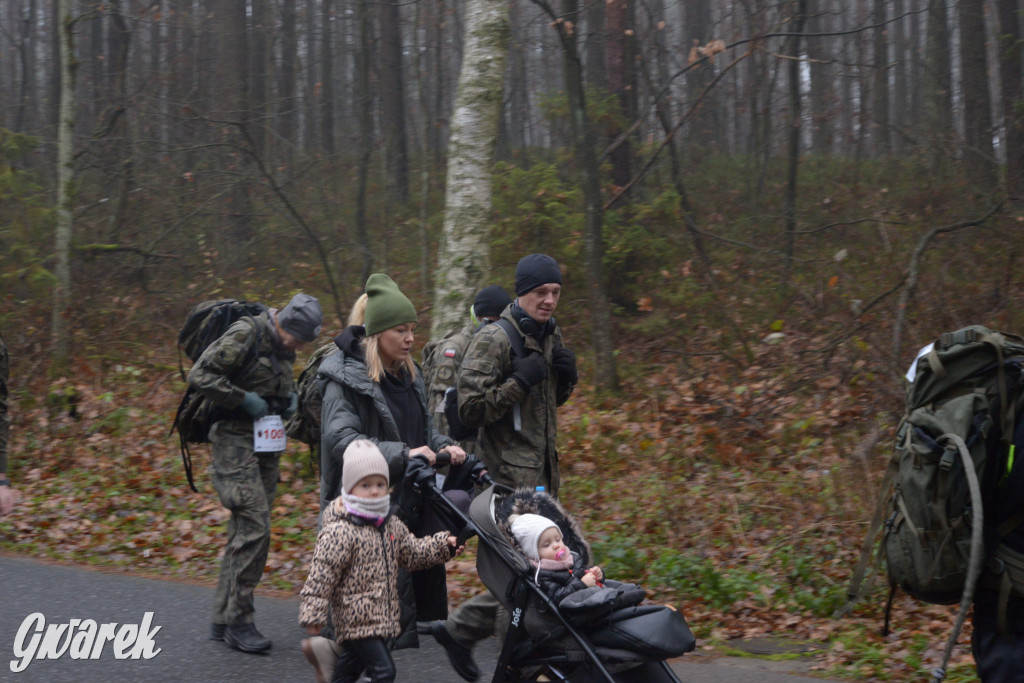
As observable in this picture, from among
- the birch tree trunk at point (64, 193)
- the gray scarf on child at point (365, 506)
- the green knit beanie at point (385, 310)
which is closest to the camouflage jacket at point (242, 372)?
the green knit beanie at point (385, 310)

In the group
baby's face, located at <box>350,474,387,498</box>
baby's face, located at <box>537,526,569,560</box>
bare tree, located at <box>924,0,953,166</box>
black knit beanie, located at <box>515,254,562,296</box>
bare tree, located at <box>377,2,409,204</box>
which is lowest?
baby's face, located at <box>537,526,569,560</box>

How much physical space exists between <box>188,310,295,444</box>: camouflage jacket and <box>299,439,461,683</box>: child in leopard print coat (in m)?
1.69

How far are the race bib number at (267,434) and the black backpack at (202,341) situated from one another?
0.26m

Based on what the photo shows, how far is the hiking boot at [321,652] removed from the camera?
4.26 meters

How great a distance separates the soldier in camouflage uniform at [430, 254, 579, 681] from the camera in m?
5.27

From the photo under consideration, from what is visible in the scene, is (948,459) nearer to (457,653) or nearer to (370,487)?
(370,487)

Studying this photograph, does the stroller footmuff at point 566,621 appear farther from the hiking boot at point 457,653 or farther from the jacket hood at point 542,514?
the hiking boot at point 457,653

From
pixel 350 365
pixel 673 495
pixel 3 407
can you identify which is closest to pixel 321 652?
pixel 350 365

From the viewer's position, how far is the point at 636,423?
36.8 ft

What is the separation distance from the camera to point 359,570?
174 inches

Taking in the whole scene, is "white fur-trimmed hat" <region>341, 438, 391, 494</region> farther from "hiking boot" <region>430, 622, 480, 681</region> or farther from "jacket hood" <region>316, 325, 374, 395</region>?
"hiking boot" <region>430, 622, 480, 681</region>

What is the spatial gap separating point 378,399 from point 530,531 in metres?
1.15

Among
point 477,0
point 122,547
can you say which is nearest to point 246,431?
point 122,547

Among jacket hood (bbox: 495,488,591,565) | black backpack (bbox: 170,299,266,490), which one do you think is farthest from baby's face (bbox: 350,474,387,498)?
black backpack (bbox: 170,299,266,490)
